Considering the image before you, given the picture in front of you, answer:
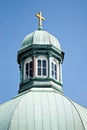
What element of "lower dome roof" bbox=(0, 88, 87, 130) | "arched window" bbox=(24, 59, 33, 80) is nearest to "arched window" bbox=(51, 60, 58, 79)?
"arched window" bbox=(24, 59, 33, 80)

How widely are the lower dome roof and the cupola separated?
108 inches

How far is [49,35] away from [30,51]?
1.95 m

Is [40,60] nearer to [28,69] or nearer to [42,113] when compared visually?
[28,69]

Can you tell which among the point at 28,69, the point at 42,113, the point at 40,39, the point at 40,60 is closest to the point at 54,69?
the point at 40,60

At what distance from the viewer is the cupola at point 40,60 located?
48188mm

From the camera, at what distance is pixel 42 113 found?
141 feet

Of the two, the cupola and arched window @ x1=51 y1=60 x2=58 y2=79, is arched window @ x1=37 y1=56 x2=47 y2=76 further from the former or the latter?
arched window @ x1=51 y1=60 x2=58 y2=79

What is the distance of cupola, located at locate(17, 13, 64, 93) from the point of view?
48188mm

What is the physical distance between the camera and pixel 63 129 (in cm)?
4234

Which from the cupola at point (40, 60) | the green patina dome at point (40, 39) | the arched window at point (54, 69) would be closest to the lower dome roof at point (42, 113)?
the cupola at point (40, 60)

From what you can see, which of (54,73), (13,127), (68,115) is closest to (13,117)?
(13,127)

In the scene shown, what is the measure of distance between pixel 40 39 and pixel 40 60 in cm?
163

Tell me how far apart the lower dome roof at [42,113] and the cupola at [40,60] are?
2.74 metres

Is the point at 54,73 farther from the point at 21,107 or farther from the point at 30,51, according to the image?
the point at 21,107
